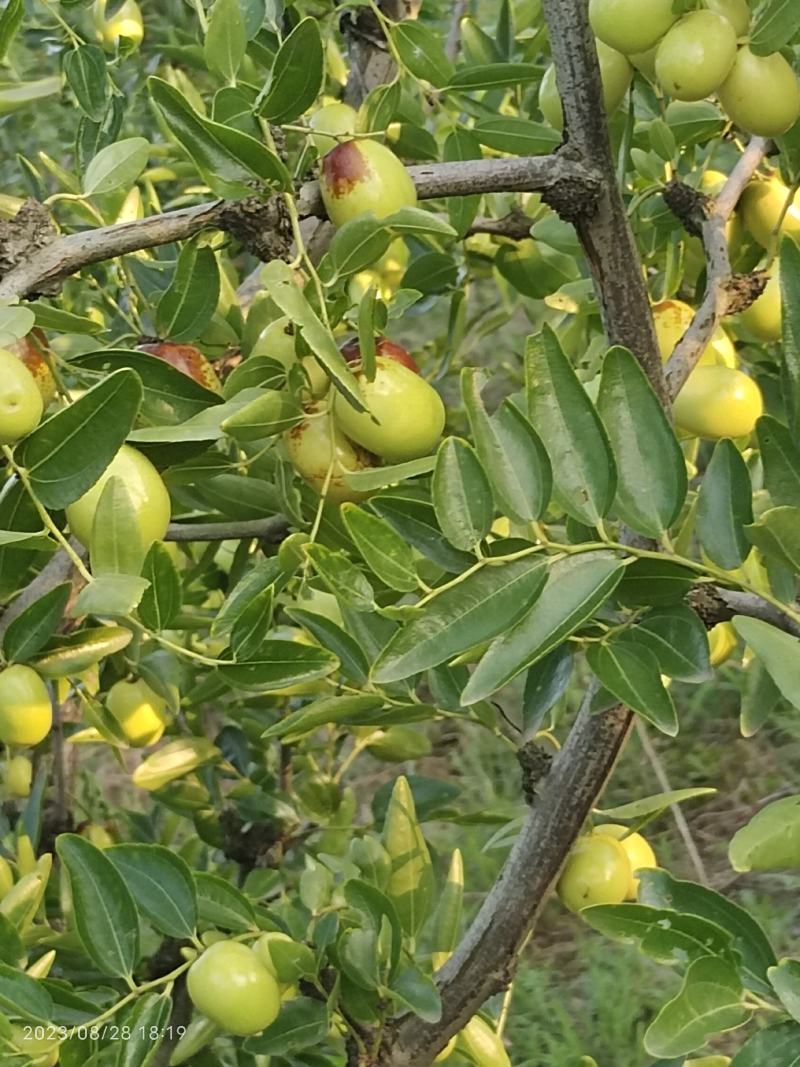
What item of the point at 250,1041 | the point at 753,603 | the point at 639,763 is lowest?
the point at 639,763

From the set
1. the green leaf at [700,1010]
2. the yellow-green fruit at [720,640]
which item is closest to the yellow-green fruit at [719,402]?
the yellow-green fruit at [720,640]

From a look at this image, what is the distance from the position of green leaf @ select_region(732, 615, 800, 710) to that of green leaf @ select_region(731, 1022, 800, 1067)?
0.47 ft

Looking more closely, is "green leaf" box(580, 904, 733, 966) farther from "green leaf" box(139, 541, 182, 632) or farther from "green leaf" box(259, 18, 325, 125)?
"green leaf" box(259, 18, 325, 125)

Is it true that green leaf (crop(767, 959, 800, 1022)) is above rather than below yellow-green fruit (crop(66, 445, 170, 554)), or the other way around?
below

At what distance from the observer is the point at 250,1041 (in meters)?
0.76

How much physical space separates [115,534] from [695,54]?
353mm

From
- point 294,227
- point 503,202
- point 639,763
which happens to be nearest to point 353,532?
point 294,227

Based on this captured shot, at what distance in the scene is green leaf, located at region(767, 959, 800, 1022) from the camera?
500mm

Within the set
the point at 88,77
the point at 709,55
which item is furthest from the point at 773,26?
the point at 88,77

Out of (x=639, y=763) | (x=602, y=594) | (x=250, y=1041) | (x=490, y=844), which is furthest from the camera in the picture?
(x=639, y=763)

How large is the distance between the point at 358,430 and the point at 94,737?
0.62 metres

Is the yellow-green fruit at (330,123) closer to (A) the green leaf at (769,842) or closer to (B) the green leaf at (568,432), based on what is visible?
(B) the green leaf at (568,432)

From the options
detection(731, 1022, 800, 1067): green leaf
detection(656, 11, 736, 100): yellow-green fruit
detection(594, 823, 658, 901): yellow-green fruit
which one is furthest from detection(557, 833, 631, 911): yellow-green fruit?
detection(656, 11, 736, 100): yellow-green fruit

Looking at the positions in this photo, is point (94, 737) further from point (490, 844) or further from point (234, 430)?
point (234, 430)
